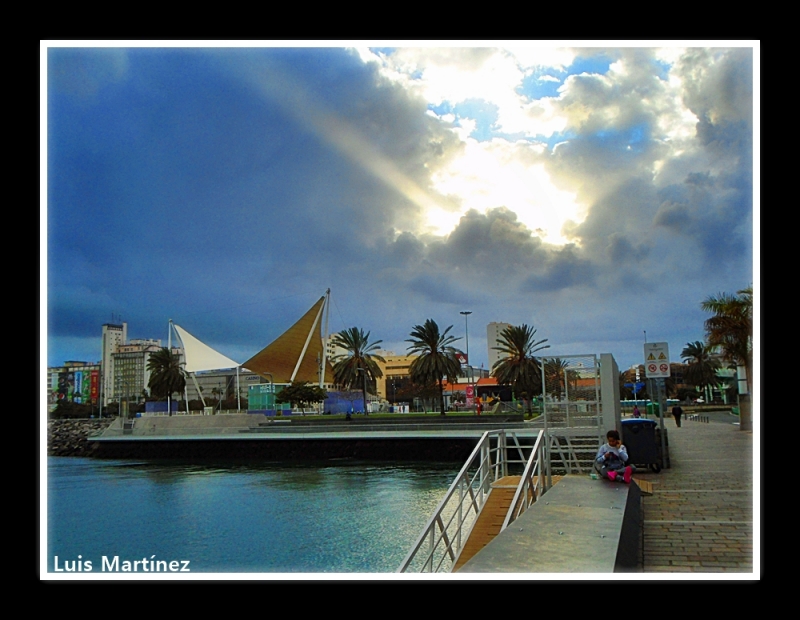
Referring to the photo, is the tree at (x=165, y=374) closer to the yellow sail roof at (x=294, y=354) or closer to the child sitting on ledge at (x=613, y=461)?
the yellow sail roof at (x=294, y=354)

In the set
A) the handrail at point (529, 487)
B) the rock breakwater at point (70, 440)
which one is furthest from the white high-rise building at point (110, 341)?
the handrail at point (529, 487)

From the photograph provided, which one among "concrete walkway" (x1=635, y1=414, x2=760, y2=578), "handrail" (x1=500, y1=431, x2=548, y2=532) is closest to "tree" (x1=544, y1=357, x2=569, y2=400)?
"handrail" (x1=500, y1=431, x2=548, y2=532)

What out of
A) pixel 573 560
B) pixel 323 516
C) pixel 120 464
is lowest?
pixel 120 464

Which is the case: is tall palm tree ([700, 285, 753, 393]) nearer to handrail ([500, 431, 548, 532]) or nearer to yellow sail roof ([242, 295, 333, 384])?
handrail ([500, 431, 548, 532])

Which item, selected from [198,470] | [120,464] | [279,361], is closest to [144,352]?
[279,361]

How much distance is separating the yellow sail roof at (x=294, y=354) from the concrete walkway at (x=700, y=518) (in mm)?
59602

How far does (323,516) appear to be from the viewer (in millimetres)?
15367

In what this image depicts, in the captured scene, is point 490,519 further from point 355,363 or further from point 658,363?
point 355,363

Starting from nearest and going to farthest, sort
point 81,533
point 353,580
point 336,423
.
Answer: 1. point 353,580
2. point 81,533
3. point 336,423

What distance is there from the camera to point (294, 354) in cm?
6850

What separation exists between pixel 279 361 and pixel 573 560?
6629cm

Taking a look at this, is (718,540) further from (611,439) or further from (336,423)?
(336,423)

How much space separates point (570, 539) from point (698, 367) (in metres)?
54.0

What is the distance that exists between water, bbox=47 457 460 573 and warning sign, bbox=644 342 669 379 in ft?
17.0
